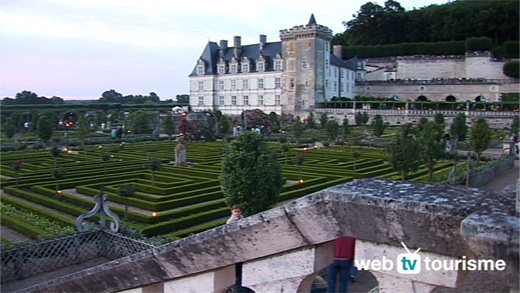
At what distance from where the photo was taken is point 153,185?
57.6ft

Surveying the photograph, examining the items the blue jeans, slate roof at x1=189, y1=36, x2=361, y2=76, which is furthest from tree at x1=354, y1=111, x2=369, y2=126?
the blue jeans

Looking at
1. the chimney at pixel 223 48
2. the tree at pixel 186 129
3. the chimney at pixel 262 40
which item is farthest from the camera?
the chimney at pixel 223 48

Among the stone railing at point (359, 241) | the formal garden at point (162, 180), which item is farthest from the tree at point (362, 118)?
the stone railing at point (359, 241)

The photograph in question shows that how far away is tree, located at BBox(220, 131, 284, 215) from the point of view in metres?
11.1

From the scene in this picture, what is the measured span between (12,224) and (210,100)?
54192 millimetres

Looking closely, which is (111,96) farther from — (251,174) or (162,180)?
(251,174)

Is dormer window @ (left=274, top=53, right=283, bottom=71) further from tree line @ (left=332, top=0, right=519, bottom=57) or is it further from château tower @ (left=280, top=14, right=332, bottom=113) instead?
tree line @ (left=332, top=0, right=519, bottom=57)

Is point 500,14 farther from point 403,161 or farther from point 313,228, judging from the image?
point 313,228

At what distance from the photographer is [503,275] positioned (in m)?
1.92

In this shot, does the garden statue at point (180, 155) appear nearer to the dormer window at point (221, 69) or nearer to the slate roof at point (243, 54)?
the slate roof at point (243, 54)

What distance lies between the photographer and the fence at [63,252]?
9.45 meters

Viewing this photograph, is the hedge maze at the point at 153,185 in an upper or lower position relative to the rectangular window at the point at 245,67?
lower

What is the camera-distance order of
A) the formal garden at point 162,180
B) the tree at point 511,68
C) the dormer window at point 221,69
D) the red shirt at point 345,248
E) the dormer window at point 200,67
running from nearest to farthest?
the red shirt at point 345,248
the formal garden at point 162,180
the tree at point 511,68
the dormer window at point 221,69
the dormer window at point 200,67

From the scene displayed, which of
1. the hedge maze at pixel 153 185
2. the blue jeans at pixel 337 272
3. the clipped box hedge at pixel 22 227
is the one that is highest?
the blue jeans at pixel 337 272
